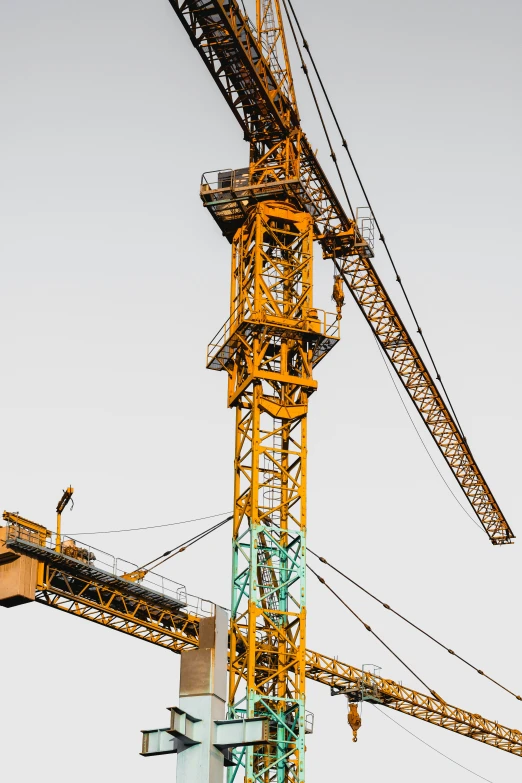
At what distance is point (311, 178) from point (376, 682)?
24.5 metres

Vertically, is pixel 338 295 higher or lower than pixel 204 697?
higher

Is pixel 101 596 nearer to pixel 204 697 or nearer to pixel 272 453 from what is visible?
pixel 272 453

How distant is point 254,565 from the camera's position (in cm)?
5238

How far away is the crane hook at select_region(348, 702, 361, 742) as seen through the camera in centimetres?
6506

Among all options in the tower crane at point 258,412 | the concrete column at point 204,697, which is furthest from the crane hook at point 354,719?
the concrete column at point 204,697

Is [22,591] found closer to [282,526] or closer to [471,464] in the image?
[282,526]

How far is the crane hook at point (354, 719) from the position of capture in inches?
2562

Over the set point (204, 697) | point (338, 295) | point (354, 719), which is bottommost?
point (204, 697)

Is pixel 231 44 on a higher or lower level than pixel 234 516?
higher

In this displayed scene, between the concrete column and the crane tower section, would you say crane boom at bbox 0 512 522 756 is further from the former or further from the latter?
the concrete column

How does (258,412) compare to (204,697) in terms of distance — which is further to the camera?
(258,412)

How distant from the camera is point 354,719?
65500 mm

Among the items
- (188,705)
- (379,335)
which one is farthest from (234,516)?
(188,705)

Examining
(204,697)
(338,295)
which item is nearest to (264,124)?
(338,295)
